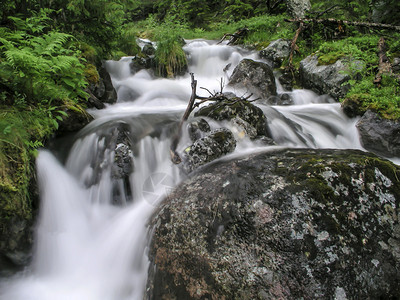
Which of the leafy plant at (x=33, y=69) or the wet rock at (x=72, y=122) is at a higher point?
the leafy plant at (x=33, y=69)

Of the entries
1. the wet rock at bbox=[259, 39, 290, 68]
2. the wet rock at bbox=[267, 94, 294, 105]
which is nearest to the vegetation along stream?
the wet rock at bbox=[267, 94, 294, 105]

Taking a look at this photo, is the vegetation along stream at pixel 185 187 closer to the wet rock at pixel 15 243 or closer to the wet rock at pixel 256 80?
the wet rock at pixel 15 243

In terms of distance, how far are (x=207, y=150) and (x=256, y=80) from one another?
447 cm

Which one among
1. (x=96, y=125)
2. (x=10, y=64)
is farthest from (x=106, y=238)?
(x=10, y=64)

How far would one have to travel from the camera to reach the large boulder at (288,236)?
171 cm

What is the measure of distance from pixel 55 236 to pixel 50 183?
2.38 feet

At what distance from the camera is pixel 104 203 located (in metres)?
3.33

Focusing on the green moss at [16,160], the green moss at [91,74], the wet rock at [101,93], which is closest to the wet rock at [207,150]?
the green moss at [16,160]

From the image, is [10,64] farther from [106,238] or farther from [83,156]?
[106,238]

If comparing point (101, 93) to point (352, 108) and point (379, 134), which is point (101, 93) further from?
point (379, 134)

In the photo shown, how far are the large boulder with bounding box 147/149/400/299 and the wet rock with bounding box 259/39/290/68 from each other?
7.07 m

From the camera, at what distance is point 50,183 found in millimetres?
3098

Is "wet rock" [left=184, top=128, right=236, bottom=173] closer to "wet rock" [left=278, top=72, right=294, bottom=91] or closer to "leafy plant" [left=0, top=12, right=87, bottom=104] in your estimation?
"leafy plant" [left=0, top=12, right=87, bottom=104]

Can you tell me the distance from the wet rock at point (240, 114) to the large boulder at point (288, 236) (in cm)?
210
